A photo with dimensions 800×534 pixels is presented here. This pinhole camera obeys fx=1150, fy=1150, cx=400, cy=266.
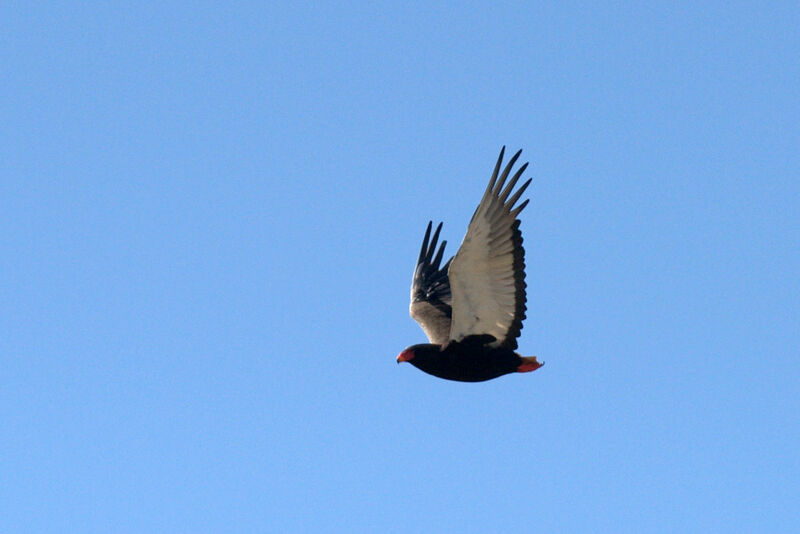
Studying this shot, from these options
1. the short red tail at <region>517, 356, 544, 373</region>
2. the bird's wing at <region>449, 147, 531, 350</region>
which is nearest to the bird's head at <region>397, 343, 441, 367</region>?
the bird's wing at <region>449, 147, 531, 350</region>

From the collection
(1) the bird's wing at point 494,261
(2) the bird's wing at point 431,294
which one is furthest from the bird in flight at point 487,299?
(2) the bird's wing at point 431,294

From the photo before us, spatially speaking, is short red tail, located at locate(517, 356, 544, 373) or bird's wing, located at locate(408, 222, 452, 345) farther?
bird's wing, located at locate(408, 222, 452, 345)

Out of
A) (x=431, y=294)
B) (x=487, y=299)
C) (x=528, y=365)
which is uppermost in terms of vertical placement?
(x=431, y=294)

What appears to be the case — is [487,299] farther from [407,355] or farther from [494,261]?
[407,355]

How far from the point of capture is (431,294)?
2714 cm

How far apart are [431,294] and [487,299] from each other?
567 cm

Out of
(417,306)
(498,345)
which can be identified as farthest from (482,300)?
(417,306)

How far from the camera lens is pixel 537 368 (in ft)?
72.9

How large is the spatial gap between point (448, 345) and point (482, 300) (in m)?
1.23

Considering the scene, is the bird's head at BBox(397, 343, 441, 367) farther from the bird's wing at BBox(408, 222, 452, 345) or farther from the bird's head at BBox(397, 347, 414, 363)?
the bird's wing at BBox(408, 222, 452, 345)

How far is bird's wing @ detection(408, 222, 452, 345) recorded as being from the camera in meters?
25.6

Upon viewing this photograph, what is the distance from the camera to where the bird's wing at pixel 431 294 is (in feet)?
83.9

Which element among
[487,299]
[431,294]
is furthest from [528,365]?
[431,294]

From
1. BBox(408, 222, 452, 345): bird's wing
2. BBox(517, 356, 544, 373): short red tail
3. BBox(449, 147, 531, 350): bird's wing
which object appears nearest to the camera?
BBox(449, 147, 531, 350): bird's wing
